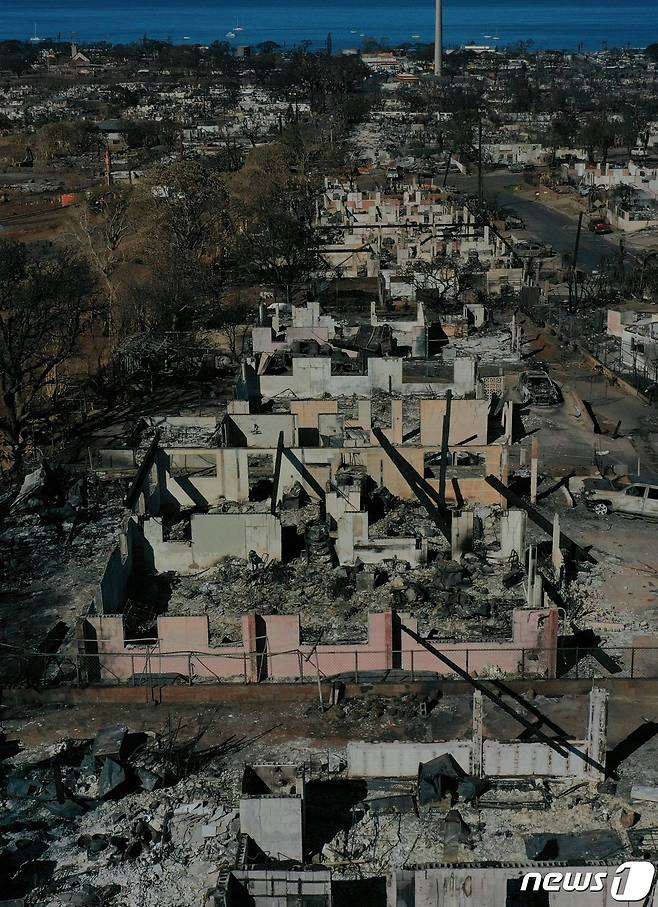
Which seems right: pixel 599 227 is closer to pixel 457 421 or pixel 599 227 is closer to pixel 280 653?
pixel 457 421

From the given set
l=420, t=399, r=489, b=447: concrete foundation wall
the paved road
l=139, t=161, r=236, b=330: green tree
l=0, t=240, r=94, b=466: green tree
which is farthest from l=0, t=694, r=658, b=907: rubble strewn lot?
the paved road

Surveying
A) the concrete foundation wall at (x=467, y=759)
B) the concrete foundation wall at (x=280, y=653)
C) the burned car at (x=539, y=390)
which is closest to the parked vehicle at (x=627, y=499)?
the burned car at (x=539, y=390)

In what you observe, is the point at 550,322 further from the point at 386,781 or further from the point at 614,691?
the point at 386,781

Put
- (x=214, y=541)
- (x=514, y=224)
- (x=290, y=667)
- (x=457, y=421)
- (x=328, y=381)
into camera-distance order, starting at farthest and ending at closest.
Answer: (x=514, y=224)
(x=328, y=381)
(x=457, y=421)
(x=214, y=541)
(x=290, y=667)

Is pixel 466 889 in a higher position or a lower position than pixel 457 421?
lower

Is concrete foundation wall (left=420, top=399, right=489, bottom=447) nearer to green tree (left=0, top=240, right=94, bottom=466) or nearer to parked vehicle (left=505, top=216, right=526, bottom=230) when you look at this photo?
green tree (left=0, top=240, right=94, bottom=466)

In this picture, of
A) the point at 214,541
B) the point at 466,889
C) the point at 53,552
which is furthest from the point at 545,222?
the point at 466,889

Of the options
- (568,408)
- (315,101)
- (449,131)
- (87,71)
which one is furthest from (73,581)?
(87,71)
